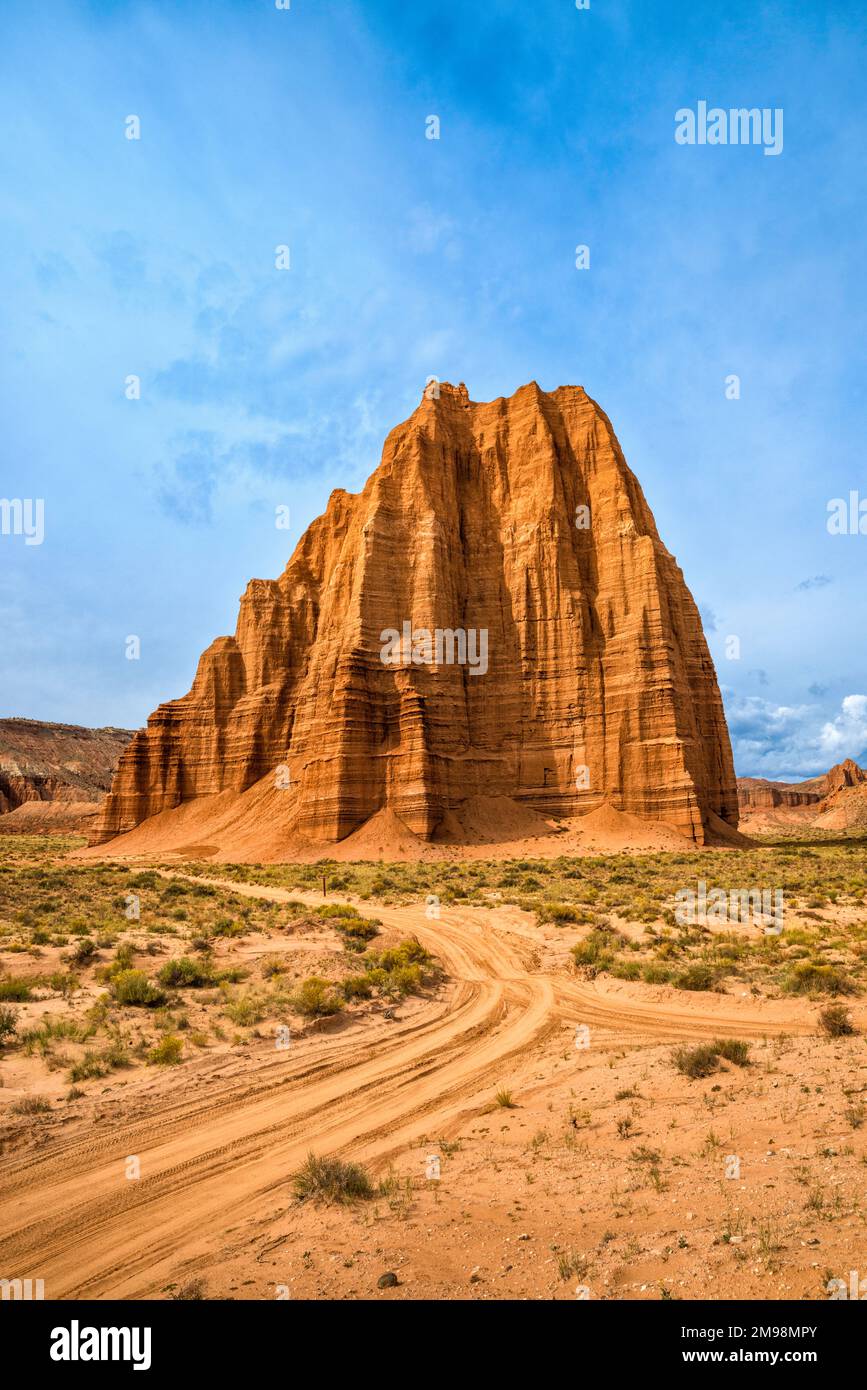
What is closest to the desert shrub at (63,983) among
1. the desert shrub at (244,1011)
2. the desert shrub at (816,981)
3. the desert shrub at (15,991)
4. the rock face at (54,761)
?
the desert shrub at (15,991)

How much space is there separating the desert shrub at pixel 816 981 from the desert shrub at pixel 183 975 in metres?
11.6

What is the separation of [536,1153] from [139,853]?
6239 cm

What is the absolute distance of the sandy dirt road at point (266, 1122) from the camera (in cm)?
629

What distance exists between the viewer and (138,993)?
13094 millimetres

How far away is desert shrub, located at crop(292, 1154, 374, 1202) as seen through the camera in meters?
A: 6.85

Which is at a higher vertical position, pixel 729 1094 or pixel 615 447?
pixel 615 447

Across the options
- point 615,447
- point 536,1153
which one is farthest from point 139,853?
point 536,1153

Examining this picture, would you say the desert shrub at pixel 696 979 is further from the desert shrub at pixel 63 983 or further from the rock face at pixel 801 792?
the rock face at pixel 801 792

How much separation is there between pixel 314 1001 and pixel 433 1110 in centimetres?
437

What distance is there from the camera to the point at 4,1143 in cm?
812

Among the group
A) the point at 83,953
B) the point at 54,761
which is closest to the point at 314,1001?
the point at 83,953

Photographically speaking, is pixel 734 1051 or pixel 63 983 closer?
pixel 734 1051

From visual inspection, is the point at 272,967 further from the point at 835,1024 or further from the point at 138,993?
the point at 835,1024
